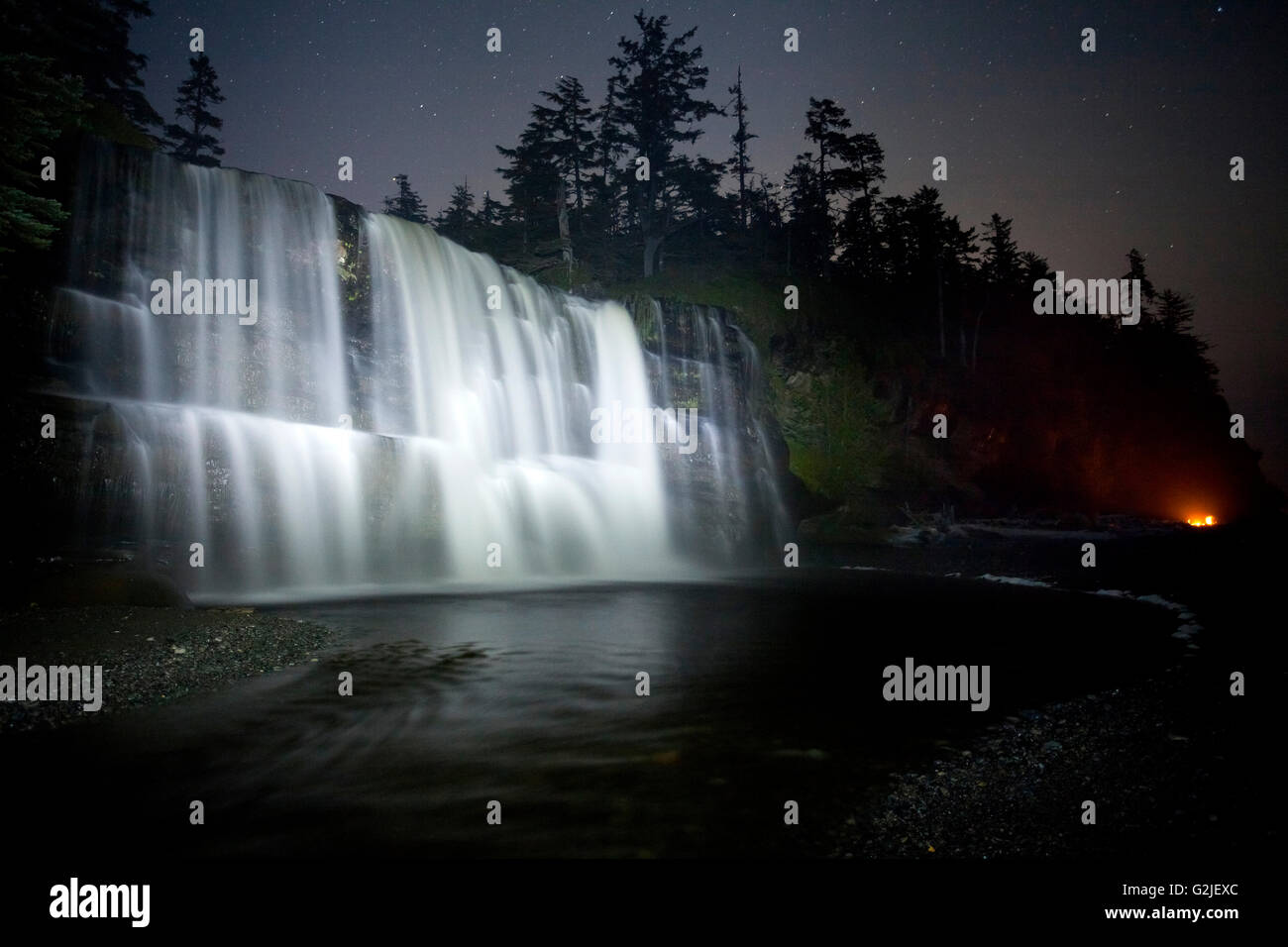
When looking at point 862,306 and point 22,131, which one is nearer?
point 22,131

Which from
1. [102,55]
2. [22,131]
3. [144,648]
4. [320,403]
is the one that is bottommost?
[144,648]

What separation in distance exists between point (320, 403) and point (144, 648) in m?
15.5

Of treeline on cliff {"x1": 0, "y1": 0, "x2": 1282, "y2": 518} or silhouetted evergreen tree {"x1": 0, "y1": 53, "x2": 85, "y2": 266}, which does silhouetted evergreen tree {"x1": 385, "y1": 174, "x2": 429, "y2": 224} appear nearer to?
treeline on cliff {"x1": 0, "y1": 0, "x2": 1282, "y2": 518}

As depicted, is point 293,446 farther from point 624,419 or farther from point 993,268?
point 993,268

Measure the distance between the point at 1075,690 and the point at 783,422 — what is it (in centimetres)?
3594

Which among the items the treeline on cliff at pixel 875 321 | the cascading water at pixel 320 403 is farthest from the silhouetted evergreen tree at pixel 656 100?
the cascading water at pixel 320 403

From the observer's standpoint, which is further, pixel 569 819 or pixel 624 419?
pixel 624 419

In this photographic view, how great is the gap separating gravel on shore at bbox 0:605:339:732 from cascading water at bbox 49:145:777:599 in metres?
5.03

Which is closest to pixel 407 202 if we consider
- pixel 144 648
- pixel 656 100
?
pixel 656 100

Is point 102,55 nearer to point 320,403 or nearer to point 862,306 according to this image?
point 320,403

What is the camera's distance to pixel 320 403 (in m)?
23.8

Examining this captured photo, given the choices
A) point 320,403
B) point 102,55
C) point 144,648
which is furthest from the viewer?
point 102,55

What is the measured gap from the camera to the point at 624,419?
3403 cm
